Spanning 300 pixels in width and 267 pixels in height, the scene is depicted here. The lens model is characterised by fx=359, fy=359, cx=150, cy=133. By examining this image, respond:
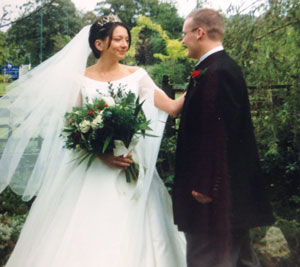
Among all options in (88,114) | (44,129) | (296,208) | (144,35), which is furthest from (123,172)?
(296,208)

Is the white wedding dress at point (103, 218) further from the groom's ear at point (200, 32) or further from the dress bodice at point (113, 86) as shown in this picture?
the groom's ear at point (200, 32)

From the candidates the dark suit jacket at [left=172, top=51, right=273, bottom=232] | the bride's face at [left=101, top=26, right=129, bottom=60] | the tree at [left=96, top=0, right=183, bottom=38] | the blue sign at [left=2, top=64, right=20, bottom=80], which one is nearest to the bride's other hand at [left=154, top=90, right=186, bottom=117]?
the bride's face at [left=101, top=26, right=129, bottom=60]

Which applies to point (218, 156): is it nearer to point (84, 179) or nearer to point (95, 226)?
point (95, 226)

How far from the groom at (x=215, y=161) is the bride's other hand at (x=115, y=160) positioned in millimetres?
493

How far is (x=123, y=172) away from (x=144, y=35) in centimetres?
246

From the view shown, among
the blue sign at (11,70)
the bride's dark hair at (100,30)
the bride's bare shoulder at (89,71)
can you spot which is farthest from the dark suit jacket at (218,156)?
the blue sign at (11,70)

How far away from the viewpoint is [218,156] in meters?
2.27

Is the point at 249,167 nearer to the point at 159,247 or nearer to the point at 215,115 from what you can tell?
the point at 215,115

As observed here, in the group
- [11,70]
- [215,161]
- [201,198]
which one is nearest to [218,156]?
[215,161]

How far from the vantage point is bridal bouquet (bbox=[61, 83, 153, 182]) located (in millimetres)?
2705

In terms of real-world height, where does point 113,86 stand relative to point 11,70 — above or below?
below

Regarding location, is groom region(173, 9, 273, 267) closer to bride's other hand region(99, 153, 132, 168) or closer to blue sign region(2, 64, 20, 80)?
bride's other hand region(99, 153, 132, 168)

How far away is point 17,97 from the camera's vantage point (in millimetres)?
3176

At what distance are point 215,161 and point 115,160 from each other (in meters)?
0.96
